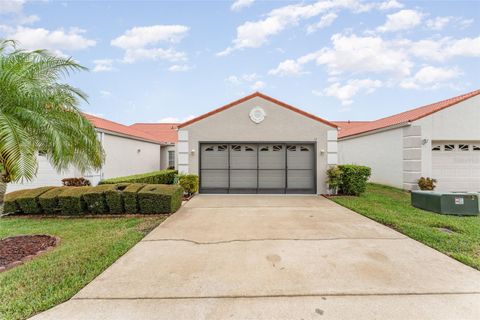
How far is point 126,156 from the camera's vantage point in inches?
564

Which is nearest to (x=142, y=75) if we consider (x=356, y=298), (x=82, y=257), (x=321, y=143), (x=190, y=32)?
(x=190, y=32)

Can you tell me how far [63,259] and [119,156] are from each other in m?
10.4

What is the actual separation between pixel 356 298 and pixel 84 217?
8017 millimetres

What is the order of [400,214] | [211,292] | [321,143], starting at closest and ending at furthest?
[211,292] < [400,214] < [321,143]

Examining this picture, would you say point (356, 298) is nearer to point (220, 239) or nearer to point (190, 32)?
point (220, 239)

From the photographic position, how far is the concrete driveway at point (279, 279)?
9.07 feet

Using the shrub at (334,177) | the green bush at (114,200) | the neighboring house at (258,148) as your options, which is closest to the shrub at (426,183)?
the shrub at (334,177)

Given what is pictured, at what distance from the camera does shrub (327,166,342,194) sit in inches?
431

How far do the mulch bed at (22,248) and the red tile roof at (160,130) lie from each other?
15.4 metres

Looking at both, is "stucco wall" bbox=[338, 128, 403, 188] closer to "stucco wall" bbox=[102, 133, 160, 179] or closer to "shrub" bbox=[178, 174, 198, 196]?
"shrub" bbox=[178, 174, 198, 196]

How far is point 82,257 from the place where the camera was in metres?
4.26

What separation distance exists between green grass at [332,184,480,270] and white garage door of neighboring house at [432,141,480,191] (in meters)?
3.86

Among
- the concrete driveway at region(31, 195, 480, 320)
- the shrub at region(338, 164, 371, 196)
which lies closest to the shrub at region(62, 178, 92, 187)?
the concrete driveway at region(31, 195, 480, 320)

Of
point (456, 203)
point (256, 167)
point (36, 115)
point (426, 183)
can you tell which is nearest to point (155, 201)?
point (36, 115)
